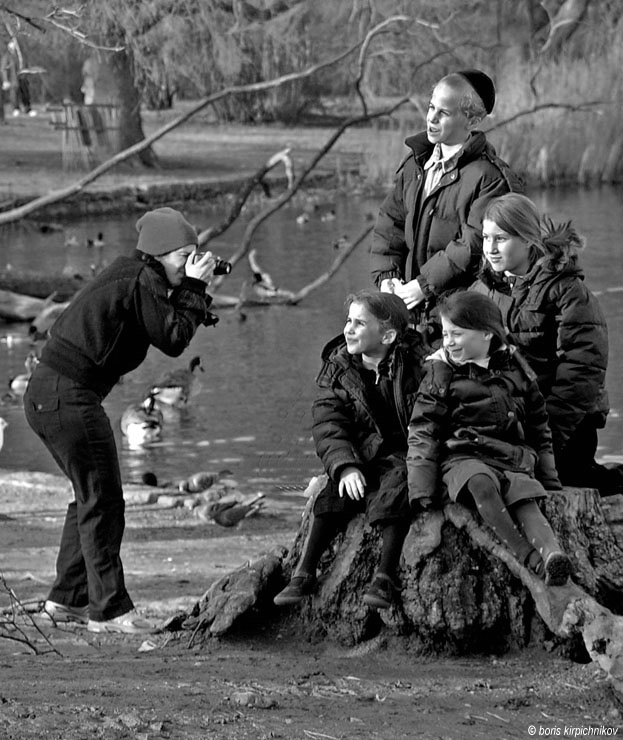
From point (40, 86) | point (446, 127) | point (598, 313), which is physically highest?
point (446, 127)

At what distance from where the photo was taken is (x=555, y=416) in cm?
545

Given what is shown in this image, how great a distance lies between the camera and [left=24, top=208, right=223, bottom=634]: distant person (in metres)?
5.82

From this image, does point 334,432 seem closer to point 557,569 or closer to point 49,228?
point 557,569

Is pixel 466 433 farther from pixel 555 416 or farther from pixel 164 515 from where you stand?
pixel 164 515

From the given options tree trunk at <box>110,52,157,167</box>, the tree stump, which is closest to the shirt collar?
the tree stump

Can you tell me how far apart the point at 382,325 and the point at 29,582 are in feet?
8.54

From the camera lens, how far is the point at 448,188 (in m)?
5.79

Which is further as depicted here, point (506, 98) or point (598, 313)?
point (506, 98)

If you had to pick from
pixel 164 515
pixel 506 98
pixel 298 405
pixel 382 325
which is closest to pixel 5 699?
pixel 382 325

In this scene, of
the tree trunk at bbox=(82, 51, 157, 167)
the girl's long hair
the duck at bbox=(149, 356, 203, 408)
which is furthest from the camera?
the tree trunk at bbox=(82, 51, 157, 167)

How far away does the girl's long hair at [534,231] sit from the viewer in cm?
527

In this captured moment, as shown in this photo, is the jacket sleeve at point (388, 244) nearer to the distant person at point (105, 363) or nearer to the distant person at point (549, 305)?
the distant person at point (549, 305)

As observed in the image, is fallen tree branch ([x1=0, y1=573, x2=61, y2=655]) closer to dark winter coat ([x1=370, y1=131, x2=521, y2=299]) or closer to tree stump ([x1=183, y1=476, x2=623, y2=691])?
tree stump ([x1=183, y1=476, x2=623, y2=691])

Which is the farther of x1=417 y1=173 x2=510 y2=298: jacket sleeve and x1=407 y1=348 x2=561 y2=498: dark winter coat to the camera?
x1=417 y1=173 x2=510 y2=298: jacket sleeve
